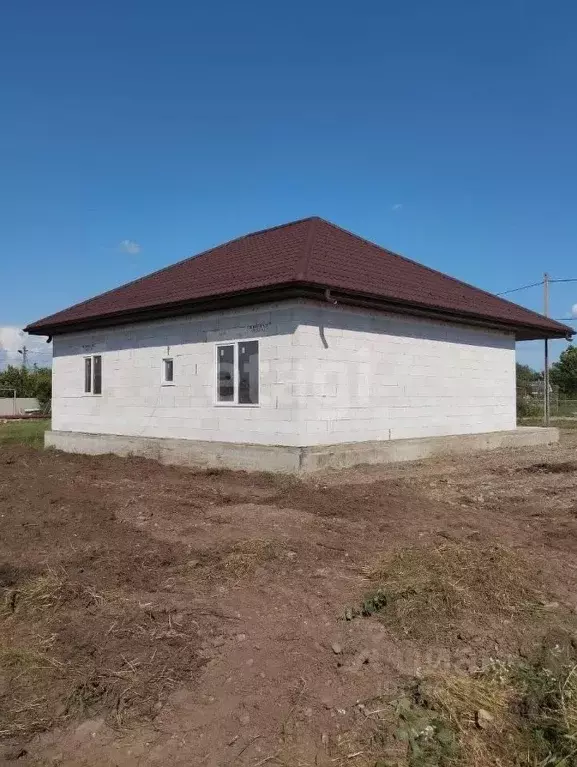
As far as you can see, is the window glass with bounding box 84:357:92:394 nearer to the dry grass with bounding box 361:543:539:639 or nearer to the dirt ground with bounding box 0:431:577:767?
the dirt ground with bounding box 0:431:577:767

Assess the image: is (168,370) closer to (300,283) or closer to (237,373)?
(237,373)

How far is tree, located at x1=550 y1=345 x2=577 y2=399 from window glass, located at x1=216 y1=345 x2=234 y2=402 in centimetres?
5186

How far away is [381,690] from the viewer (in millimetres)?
3777

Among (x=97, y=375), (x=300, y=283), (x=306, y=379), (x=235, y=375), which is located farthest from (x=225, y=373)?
(x=97, y=375)

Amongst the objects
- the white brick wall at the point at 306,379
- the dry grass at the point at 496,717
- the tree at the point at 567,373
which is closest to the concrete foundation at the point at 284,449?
the white brick wall at the point at 306,379

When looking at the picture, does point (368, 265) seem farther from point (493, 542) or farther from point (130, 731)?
point (130, 731)

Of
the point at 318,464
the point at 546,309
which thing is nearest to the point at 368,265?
the point at 318,464

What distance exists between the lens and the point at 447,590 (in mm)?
5004

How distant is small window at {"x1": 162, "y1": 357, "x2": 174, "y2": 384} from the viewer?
1386cm

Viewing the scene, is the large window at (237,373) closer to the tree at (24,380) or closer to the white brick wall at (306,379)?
the white brick wall at (306,379)

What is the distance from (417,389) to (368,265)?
2.76 meters

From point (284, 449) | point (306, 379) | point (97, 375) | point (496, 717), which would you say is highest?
point (97, 375)

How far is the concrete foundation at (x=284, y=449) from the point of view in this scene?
11.1 m

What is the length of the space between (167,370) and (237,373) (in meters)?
2.27
